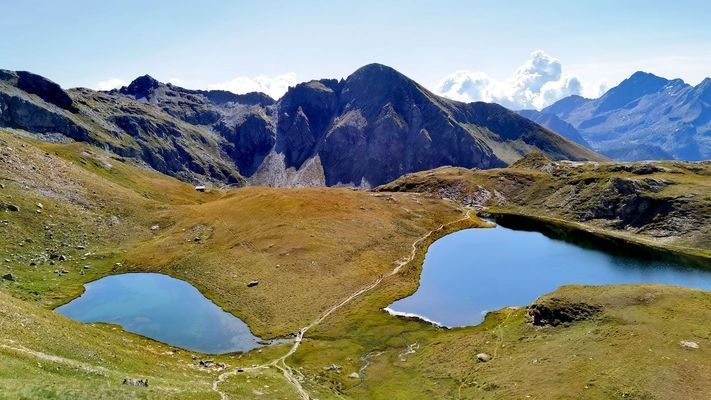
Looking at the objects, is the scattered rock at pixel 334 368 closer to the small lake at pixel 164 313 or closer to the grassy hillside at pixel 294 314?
the grassy hillside at pixel 294 314

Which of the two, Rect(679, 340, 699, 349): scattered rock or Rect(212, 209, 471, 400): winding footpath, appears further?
Rect(212, 209, 471, 400): winding footpath

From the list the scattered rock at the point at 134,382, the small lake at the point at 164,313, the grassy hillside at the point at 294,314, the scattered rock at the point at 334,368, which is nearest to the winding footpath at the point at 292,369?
the grassy hillside at the point at 294,314

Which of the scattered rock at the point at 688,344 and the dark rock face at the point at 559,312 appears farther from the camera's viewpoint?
the dark rock face at the point at 559,312

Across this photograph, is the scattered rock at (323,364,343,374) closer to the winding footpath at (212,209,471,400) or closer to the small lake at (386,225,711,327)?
the winding footpath at (212,209,471,400)

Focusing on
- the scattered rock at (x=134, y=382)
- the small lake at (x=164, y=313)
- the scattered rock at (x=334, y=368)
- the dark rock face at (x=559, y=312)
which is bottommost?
the small lake at (x=164, y=313)

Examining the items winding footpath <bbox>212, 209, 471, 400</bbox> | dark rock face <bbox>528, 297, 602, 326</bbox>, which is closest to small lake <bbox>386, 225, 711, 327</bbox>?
winding footpath <bbox>212, 209, 471, 400</bbox>

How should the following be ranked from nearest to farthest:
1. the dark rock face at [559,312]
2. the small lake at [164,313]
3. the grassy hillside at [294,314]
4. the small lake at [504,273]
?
the grassy hillside at [294,314] < the dark rock face at [559,312] < the small lake at [164,313] < the small lake at [504,273]
